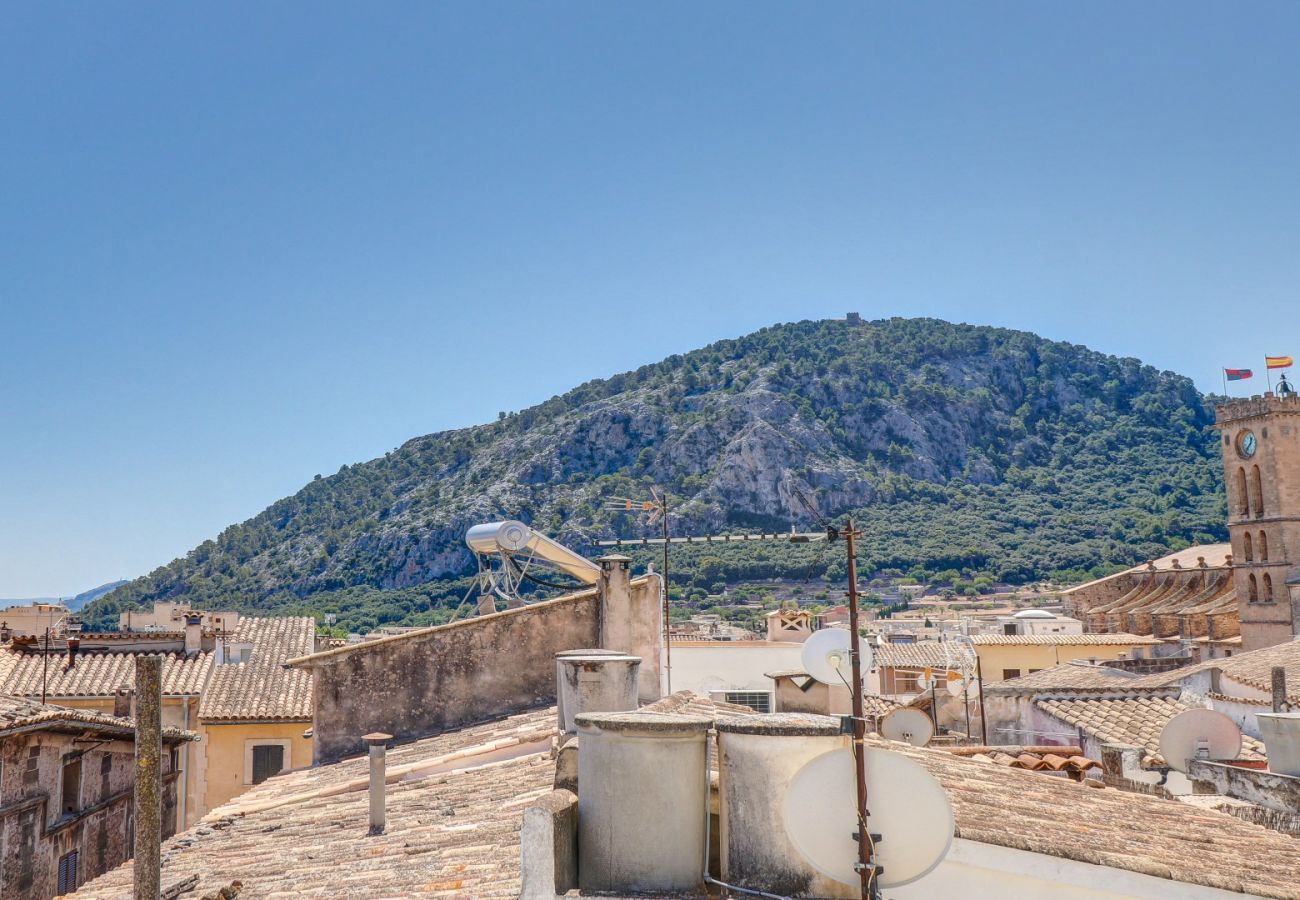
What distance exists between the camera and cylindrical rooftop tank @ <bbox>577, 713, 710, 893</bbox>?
496cm

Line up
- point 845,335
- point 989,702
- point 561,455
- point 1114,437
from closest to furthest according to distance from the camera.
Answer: point 989,702
point 561,455
point 1114,437
point 845,335

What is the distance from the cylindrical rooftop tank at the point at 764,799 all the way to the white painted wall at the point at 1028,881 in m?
0.92

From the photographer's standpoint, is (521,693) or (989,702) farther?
(989,702)

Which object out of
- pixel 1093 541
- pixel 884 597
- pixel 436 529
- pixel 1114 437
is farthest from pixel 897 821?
pixel 1114 437

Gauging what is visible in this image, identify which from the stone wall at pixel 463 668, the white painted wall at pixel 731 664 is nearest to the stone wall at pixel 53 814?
the stone wall at pixel 463 668

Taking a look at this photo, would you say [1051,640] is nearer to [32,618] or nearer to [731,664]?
[731,664]

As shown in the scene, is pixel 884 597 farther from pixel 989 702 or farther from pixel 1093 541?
pixel 989 702

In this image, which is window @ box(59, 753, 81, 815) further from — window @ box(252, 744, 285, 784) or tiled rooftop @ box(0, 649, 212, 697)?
tiled rooftop @ box(0, 649, 212, 697)

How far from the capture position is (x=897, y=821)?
4.65m

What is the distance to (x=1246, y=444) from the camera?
61.0 metres

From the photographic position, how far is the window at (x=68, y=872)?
16188 mm

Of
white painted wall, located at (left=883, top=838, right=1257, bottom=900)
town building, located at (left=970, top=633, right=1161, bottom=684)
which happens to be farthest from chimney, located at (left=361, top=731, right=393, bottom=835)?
town building, located at (left=970, top=633, right=1161, bottom=684)

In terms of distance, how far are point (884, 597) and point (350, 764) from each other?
107 m

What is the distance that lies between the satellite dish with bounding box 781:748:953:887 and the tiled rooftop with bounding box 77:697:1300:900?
1032 mm
